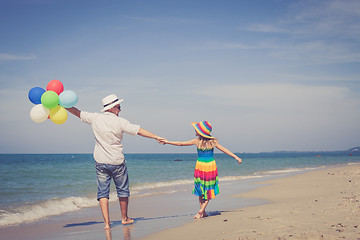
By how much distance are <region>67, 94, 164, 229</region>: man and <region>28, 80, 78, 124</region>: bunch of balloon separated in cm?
30

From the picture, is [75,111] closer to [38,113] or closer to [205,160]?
[38,113]

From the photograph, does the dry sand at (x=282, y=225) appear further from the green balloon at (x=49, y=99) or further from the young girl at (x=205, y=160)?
the green balloon at (x=49, y=99)

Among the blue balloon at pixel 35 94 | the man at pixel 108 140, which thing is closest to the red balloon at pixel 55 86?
the blue balloon at pixel 35 94

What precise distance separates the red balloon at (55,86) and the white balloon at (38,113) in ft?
1.11

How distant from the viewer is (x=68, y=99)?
530 cm

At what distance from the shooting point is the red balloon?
552cm

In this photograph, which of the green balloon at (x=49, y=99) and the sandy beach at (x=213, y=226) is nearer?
the sandy beach at (x=213, y=226)

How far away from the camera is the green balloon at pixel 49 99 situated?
5195mm

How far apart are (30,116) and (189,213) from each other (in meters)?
3.65

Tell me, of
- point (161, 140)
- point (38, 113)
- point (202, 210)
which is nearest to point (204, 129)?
point (161, 140)

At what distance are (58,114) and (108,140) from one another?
0.96 metres

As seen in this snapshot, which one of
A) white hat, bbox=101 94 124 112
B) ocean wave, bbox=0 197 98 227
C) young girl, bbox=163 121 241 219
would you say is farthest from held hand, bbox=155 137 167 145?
ocean wave, bbox=0 197 98 227

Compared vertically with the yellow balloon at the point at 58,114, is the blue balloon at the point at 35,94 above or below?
above

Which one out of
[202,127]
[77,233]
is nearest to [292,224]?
[202,127]
